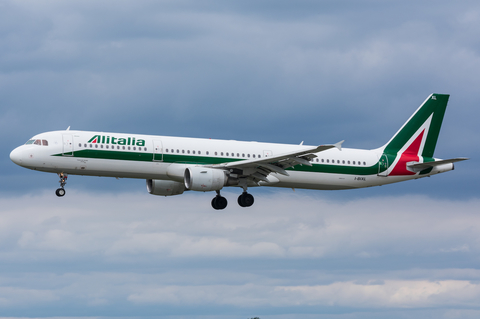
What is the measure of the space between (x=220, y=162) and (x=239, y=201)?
3.92m

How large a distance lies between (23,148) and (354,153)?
26188 mm

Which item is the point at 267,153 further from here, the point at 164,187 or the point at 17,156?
the point at 17,156

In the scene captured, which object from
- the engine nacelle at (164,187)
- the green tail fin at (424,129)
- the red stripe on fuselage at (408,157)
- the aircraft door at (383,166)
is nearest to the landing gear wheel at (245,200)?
the engine nacelle at (164,187)

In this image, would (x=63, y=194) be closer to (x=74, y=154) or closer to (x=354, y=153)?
(x=74, y=154)

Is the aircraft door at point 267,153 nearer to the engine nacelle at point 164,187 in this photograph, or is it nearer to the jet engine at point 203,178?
the jet engine at point 203,178

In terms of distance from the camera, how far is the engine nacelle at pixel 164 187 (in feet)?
194

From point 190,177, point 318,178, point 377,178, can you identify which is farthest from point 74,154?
→ point 377,178

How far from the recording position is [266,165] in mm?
54312

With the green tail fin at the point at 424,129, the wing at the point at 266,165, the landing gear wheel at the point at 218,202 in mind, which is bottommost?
the landing gear wheel at the point at 218,202

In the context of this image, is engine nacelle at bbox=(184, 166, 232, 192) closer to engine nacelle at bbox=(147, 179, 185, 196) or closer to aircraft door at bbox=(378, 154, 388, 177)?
engine nacelle at bbox=(147, 179, 185, 196)

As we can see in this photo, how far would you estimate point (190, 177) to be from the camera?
5309cm

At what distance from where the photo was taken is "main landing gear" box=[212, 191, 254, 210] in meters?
57.3

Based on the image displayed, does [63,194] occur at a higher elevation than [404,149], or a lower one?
lower

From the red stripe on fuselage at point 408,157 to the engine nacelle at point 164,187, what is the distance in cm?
1790
